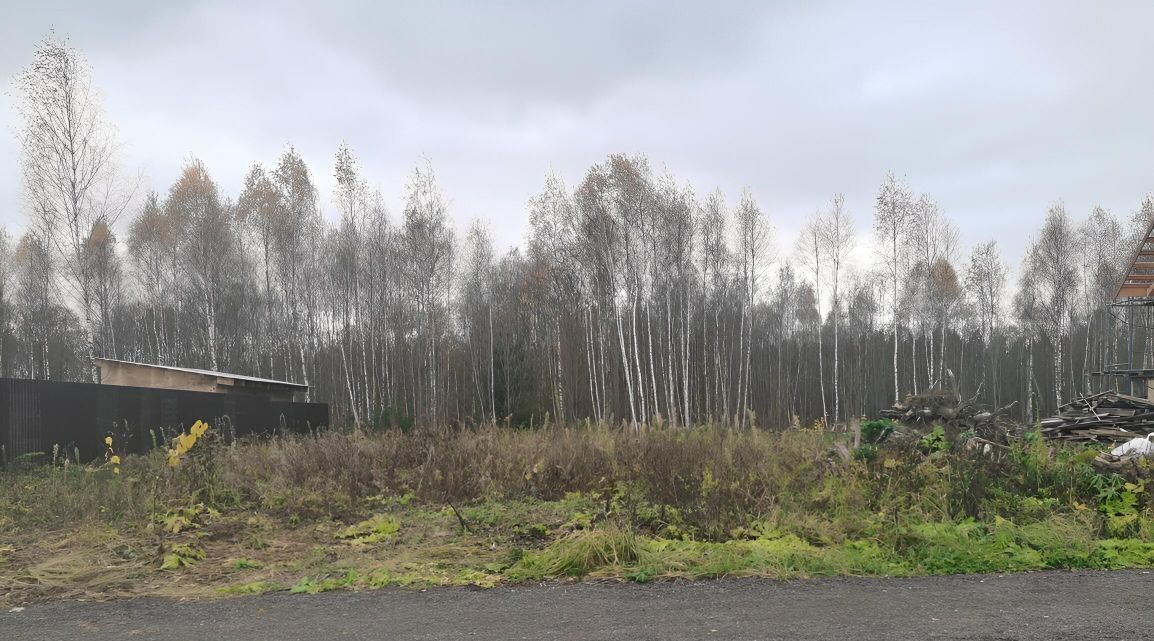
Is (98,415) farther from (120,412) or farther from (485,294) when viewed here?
(485,294)

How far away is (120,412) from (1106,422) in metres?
18.3

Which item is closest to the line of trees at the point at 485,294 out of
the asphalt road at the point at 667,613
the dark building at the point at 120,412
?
the dark building at the point at 120,412

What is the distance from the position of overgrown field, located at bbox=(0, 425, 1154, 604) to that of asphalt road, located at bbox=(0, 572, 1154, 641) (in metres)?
0.39

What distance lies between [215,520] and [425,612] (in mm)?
4818

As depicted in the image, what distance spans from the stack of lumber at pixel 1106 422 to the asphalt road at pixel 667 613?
8721mm

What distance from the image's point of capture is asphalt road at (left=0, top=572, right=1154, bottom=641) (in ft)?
16.3

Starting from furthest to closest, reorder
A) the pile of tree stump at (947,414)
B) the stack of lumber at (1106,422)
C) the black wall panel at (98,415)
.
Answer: the stack of lumber at (1106,422), the black wall panel at (98,415), the pile of tree stump at (947,414)

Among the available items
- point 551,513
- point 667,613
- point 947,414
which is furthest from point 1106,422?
point 667,613

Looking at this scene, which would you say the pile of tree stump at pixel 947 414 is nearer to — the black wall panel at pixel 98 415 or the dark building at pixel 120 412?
the dark building at pixel 120 412

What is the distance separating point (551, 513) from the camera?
9.30 m

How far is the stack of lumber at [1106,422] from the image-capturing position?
13.8m

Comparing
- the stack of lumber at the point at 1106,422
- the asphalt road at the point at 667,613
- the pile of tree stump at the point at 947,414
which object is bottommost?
the stack of lumber at the point at 1106,422

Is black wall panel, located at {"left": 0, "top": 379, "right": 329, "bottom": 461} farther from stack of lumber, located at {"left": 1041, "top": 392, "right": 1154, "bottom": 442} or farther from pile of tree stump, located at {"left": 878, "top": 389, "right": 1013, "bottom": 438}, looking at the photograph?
stack of lumber, located at {"left": 1041, "top": 392, "right": 1154, "bottom": 442}

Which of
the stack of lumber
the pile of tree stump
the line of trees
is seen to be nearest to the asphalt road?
the pile of tree stump
